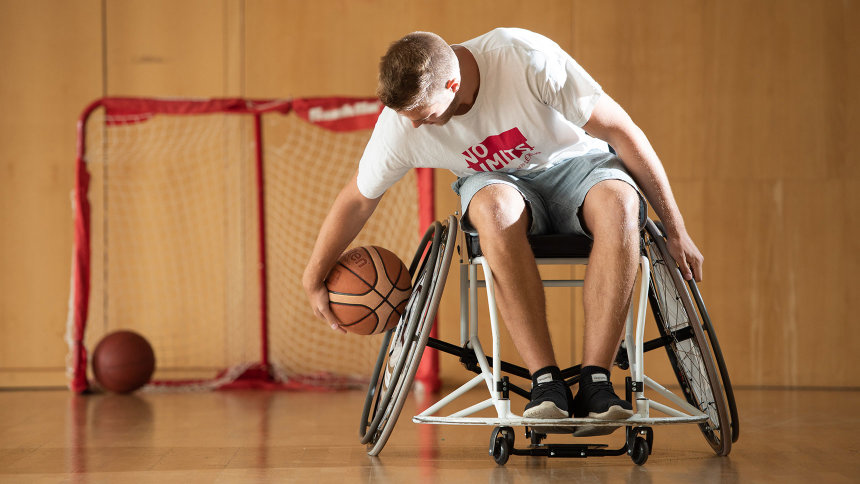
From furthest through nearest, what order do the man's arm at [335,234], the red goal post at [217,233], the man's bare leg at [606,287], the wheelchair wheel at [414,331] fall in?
the red goal post at [217,233]
the man's arm at [335,234]
the wheelchair wheel at [414,331]
the man's bare leg at [606,287]

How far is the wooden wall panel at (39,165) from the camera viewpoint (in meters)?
4.39

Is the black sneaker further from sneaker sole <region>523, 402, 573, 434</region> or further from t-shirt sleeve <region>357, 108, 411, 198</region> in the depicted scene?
t-shirt sleeve <region>357, 108, 411, 198</region>

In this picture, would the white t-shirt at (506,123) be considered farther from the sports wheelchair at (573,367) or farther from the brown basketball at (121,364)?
the brown basketball at (121,364)

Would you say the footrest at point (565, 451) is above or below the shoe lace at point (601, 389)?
below

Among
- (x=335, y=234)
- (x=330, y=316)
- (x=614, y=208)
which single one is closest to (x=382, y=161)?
(x=335, y=234)

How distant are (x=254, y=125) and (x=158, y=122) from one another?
57cm

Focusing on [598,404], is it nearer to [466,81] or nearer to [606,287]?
[606,287]

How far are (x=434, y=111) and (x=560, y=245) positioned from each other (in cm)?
49

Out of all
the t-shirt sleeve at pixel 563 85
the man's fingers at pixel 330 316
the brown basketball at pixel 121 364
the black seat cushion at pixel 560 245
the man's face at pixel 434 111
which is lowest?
the brown basketball at pixel 121 364

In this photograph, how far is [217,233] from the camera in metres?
4.47

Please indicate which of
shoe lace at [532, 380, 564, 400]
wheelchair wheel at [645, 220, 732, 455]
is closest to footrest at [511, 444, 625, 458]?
shoe lace at [532, 380, 564, 400]

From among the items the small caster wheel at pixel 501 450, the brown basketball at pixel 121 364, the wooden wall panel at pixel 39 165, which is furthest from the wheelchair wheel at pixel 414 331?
the wooden wall panel at pixel 39 165

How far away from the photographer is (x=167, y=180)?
4453mm

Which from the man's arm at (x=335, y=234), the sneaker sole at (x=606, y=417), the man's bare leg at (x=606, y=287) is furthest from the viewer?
the man's arm at (x=335, y=234)
